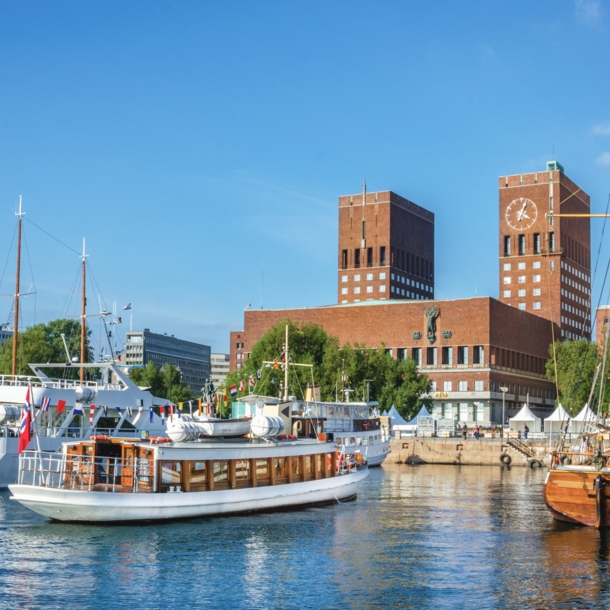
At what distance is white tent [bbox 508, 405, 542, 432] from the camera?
107625mm

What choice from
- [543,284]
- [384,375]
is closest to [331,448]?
[384,375]

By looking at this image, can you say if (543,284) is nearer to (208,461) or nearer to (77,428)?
(77,428)

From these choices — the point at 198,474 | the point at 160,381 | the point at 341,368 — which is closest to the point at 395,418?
the point at 341,368

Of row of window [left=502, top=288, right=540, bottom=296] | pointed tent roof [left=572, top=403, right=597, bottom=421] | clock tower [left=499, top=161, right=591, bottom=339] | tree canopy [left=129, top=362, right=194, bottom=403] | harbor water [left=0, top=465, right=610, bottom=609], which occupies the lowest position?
harbor water [left=0, top=465, right=610, bottom=609]

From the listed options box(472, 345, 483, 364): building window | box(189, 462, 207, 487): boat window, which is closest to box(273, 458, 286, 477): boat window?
box(189, 462, 207, 487): boat window

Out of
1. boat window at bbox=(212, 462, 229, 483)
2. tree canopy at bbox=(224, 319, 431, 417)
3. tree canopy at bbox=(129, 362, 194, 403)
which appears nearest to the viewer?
boat window at bbox=(212, 462, 229, 483)

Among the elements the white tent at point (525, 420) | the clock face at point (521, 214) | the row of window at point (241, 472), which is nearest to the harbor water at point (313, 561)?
the row of window at point (241, 472)

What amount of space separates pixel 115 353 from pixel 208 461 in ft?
127

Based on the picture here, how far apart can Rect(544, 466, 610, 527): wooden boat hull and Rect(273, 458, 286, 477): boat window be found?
12152 millimetres

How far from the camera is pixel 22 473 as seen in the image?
39.9 meters

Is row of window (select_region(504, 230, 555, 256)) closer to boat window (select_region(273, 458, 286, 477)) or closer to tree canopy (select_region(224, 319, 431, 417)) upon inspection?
tree canopy (select_region(224, 319, 431, 417))

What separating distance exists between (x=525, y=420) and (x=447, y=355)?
43520mm

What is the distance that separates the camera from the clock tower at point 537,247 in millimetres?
180750

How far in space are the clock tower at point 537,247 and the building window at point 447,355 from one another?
35.2 metres
